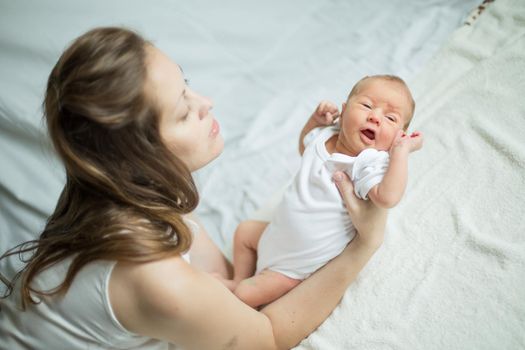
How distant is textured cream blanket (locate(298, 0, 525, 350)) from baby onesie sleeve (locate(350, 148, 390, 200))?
7.5 inches

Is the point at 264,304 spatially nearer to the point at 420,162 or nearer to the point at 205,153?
the point at 205,153

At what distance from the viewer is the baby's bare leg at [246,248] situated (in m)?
1.26

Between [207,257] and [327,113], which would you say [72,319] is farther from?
[327,113]

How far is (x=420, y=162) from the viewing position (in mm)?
1257

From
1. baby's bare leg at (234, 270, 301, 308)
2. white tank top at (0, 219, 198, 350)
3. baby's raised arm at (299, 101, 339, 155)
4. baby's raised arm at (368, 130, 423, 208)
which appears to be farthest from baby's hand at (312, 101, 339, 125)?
white tank top at (0, 219, 198, 350)

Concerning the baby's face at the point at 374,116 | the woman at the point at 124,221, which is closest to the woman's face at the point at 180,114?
the woman at the point at 124,221

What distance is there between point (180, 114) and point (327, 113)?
45 cm

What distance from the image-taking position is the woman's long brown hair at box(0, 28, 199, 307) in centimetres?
79

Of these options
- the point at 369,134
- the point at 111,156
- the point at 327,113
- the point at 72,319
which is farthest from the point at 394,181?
the point at 72,319

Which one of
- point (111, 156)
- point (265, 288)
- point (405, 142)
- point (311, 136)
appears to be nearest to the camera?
point (111, 156)

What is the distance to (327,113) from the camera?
47.3 inches

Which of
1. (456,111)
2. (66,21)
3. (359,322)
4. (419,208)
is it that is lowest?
(359,322)

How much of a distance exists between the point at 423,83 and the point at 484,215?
0.71 meters

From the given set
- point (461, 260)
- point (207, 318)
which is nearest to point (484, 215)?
point (461, 260)
